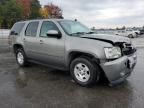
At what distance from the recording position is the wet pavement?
4418mm

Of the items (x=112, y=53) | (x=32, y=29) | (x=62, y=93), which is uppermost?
(x=32, y=29)

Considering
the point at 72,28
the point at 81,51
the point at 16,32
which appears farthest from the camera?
the point at 16,32

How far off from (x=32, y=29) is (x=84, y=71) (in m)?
2.85

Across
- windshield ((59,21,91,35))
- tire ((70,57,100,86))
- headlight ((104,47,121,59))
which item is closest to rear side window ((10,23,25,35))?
windshield ((59,21,91,35))

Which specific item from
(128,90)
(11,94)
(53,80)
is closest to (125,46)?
(128,90)

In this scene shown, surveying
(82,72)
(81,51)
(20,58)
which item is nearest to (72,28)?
(81,51)

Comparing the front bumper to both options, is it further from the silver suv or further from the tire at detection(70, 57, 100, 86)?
the tire at detection(70, 57, 100, 86)

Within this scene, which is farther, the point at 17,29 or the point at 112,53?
the point at 17,29

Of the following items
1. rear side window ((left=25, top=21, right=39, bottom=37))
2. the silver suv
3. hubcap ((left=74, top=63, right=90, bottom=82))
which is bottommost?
hubcap ((left=74, top=63, right=90, bottom=82))

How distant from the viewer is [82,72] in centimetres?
555

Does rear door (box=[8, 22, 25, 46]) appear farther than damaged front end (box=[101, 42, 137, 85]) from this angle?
Yes

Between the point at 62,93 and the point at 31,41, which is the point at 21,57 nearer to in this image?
the point at 31,41

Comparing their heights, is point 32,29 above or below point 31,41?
above

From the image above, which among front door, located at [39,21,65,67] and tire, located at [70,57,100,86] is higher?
front door, located at [39,21,65,67]
